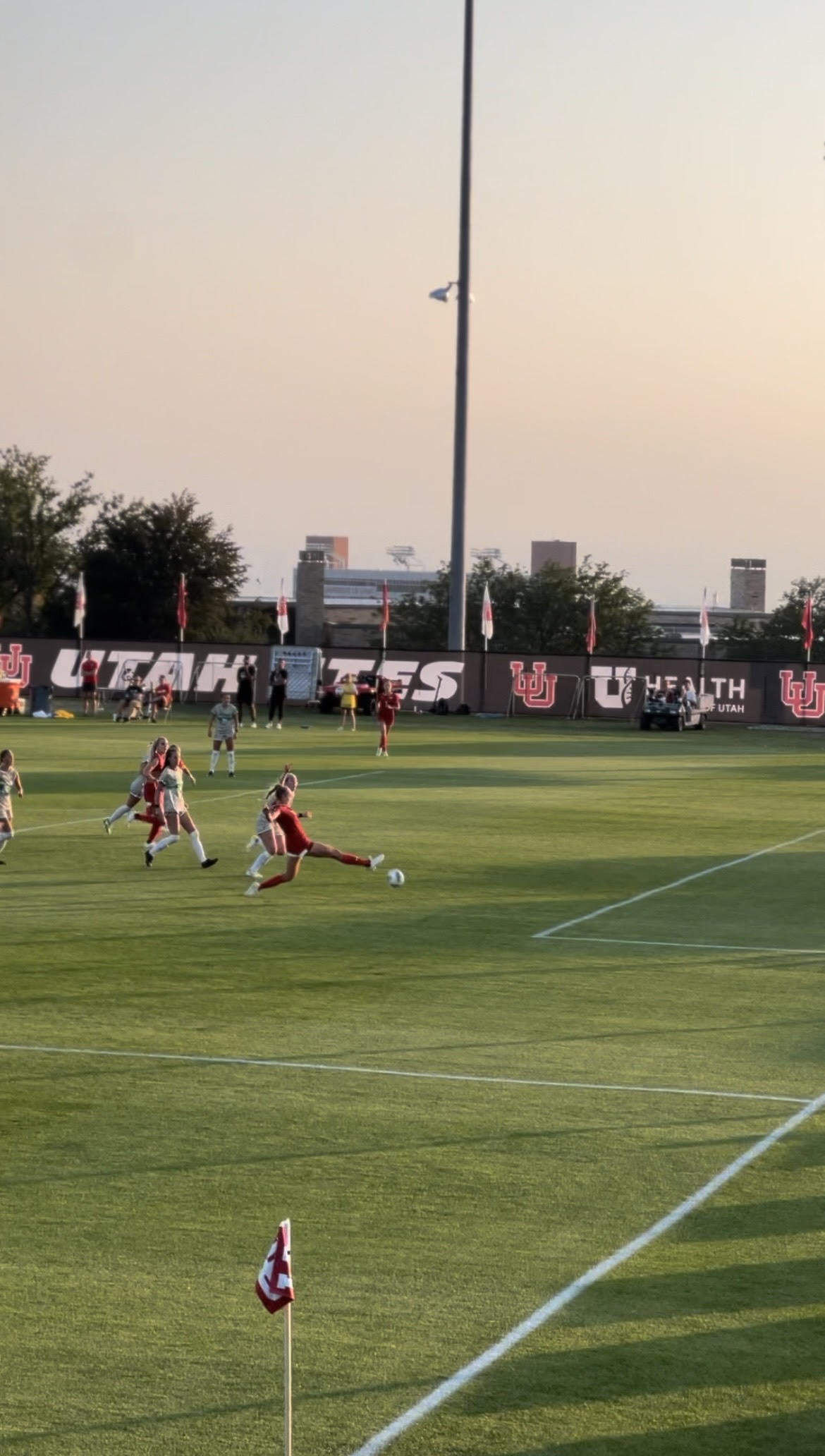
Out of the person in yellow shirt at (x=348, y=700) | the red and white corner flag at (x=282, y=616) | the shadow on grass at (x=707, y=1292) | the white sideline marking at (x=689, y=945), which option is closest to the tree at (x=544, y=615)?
the red and white corner flag at (x=282, y=616)

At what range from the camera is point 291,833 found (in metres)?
22.8

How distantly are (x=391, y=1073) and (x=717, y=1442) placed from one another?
6.57 meters

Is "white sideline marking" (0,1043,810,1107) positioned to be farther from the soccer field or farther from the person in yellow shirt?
the person in yellow shirt

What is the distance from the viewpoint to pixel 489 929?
2072 cm

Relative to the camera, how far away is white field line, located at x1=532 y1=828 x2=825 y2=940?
69.6ft

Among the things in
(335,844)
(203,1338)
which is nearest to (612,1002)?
(203,1338)

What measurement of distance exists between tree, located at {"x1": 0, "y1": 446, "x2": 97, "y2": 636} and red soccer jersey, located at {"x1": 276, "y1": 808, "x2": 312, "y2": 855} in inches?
3237

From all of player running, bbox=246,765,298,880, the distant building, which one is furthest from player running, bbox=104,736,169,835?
the distant building

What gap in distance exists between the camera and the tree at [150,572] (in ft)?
334

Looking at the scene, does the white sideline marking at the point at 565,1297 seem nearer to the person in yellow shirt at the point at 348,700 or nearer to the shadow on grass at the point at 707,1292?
the shadow on grass at the point at 707,1292

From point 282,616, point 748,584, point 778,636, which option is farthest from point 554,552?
point 282,616

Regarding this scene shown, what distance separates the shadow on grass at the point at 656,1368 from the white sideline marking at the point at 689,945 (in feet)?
37.2

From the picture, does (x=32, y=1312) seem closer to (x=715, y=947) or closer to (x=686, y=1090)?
(x=686, y=1090)

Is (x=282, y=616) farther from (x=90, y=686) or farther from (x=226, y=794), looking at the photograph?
(x=226, y=794)
